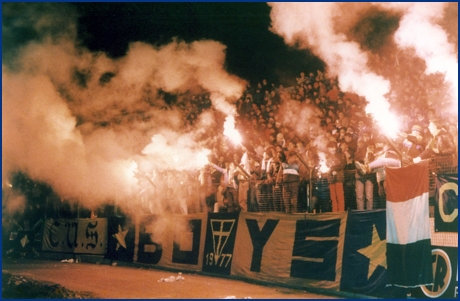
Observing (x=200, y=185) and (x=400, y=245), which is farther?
(x=200, y=185)

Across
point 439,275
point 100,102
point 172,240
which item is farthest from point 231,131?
point 439,275

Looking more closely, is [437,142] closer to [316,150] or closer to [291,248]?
[316,150]

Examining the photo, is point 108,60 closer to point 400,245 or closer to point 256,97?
point 256,97

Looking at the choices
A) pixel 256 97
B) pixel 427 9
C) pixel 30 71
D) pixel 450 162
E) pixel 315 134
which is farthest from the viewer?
pixel 30 71

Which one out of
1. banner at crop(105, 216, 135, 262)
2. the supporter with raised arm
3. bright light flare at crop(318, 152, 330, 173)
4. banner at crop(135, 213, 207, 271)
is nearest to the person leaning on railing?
bright light flare at crop(318, 152, 330, 173)

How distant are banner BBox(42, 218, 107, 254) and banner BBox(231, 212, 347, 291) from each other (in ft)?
17.1

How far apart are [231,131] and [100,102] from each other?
4.89 m

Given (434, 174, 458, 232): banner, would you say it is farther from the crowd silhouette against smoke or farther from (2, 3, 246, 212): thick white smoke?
(2, 3, 246, 212): thick white smoke

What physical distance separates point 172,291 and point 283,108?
16.6 feet

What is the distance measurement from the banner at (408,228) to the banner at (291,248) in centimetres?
101

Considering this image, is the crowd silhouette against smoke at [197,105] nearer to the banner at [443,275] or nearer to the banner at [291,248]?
the banner at [291,248]

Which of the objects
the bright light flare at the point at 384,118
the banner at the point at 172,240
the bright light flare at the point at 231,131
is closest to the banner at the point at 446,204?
the bright light flare at the point at 384,118

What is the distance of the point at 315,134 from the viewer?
34.0 feet

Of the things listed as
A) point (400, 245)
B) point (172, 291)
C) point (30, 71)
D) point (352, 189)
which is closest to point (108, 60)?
point (30, 71)
